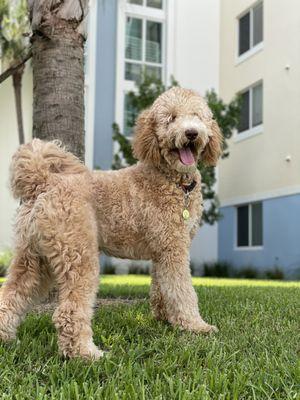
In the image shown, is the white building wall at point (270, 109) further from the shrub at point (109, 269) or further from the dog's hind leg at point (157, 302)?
the dog's hind leg at point (157, 302)

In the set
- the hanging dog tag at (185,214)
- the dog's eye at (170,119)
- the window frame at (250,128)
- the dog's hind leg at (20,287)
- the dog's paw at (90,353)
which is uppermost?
the window frame at (250,128)

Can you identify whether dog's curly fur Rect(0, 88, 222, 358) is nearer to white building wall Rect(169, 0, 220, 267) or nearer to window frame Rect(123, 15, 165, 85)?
window frame Rect(123, 15, 165, 85)

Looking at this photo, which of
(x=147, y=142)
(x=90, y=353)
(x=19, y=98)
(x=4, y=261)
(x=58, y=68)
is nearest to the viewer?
(x=90, y=353)

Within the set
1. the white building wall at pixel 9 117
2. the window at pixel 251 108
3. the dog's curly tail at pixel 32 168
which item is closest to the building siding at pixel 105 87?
the white building wall at pixel 9 117

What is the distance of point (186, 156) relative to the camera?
14.5ft

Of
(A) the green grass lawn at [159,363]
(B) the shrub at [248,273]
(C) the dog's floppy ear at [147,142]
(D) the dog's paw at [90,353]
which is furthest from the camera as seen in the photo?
(B) the shrub at [248,273]

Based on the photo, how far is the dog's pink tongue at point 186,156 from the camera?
14.4 ft

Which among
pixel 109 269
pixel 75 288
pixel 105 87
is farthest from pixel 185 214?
pixel 105 87

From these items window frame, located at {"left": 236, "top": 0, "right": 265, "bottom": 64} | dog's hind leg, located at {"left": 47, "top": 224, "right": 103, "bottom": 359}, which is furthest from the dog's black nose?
window frame, located at {"left": 236, "top": 0, "right": 265, "bottom": 64}

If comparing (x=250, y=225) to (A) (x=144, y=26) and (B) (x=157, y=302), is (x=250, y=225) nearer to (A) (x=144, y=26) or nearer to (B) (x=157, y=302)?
(A) (x=144, y=26)

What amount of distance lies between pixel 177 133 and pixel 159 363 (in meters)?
1.74

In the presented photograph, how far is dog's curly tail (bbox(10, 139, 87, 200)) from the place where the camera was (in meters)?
3.85

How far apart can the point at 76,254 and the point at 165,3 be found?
63.5 ft

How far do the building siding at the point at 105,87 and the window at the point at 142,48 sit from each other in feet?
1.92
